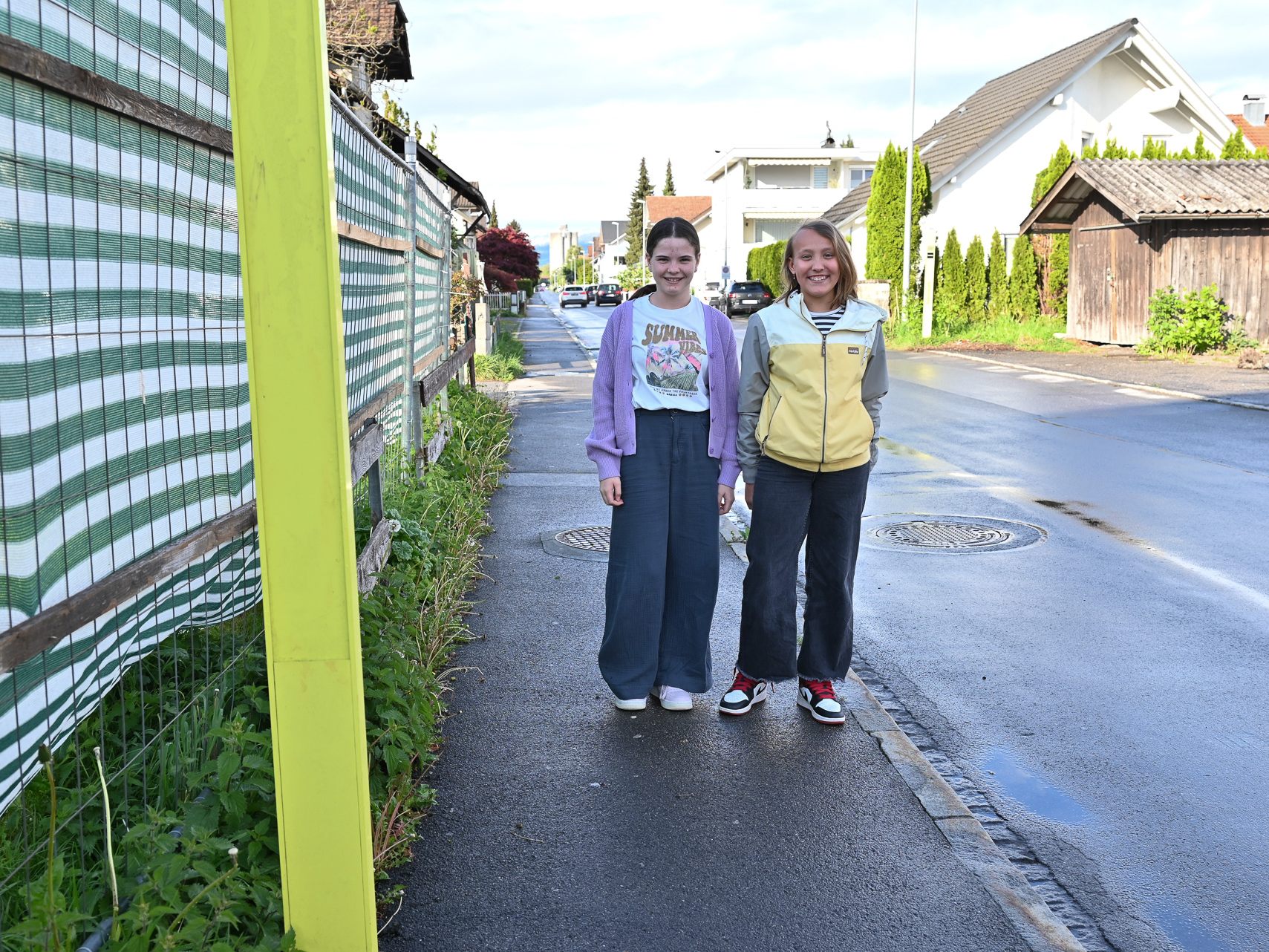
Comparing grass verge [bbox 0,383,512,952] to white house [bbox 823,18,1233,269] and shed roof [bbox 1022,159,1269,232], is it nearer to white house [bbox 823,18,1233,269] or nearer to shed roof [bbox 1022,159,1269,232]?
shed roof [bbox 1022,159,1269,232]

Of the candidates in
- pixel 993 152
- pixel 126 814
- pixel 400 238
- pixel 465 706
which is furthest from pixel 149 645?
pixel 993 152

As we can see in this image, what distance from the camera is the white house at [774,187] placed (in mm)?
68812

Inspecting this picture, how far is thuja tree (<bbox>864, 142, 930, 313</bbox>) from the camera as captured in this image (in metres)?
34.8

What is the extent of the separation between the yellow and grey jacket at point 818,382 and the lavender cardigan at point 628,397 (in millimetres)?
159

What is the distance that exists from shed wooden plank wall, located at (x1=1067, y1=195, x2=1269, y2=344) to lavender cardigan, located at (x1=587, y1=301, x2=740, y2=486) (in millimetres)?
22235

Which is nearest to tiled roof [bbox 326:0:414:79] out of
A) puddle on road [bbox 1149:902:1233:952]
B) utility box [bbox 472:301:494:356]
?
utility box [bbox 472:301:494:356]

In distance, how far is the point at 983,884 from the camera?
366 cm

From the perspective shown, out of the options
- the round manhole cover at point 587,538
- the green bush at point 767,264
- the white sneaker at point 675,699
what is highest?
the green bush at point 767,264

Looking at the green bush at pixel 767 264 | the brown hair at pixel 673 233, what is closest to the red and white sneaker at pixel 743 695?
the brown hair at pixel 673 233

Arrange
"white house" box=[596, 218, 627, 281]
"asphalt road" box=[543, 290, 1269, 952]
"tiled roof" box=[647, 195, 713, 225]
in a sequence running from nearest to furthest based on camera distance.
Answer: "asphalt road" box=[543, 290, 1269, 952] → "tiled roof" box=[647, 195, 713, 225] → "white house" box=[596, 218, 627, 281]

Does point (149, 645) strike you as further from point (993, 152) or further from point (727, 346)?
point (993, 152)

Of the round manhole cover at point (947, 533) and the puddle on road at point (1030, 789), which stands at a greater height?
the round manhole cover at point (947, 533)

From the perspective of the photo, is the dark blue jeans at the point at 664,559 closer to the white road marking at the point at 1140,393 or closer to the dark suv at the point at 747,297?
the white road marking at the point at 1140,393

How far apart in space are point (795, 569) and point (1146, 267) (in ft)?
76.9
